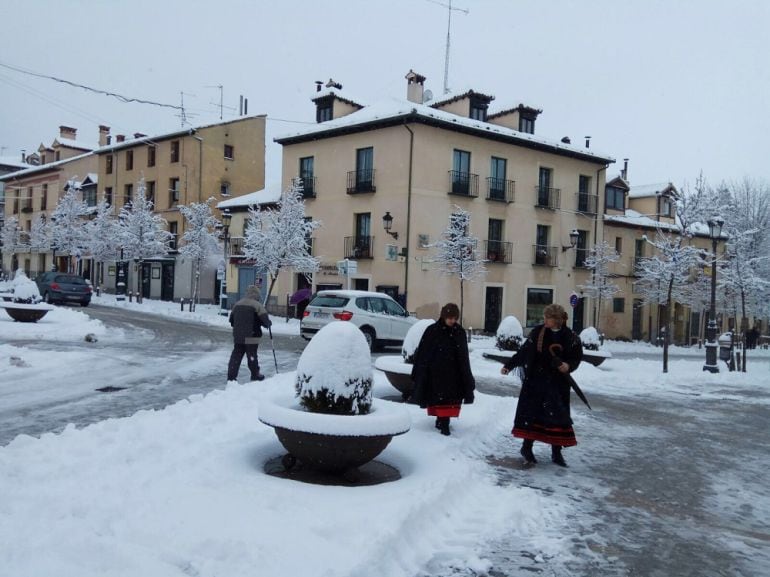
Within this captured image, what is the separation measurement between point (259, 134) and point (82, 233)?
525 inches

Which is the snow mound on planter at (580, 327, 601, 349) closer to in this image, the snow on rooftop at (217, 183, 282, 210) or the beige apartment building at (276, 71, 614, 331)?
the beige apartment building at (276, 71, 614, 331)

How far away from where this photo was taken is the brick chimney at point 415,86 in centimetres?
3125

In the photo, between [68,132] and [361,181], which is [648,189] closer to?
[361,181]

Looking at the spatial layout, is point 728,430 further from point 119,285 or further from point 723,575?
point 119,285

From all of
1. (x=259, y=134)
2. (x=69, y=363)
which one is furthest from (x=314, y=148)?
(x=69, y=363)

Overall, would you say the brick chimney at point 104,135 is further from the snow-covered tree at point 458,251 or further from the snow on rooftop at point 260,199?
→ the snow-covered tree at point 458,251

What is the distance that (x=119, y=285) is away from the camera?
35531mm

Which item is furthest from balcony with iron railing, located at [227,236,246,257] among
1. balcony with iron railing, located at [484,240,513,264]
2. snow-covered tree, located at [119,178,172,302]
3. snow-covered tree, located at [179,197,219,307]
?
balcony with iron railing, located at [484,240,513,264]

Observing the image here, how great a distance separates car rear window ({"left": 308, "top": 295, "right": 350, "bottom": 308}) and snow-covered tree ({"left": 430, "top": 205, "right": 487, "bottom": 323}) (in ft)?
31.1

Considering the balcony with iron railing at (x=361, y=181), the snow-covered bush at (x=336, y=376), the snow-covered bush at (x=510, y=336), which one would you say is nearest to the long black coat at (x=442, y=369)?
the snow-covered bush at (x=336, y=376)

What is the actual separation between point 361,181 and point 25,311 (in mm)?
14952

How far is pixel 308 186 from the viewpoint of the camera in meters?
30.8

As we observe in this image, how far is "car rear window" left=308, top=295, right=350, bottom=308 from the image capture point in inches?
662

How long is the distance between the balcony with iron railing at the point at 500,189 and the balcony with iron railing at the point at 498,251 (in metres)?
2.06
